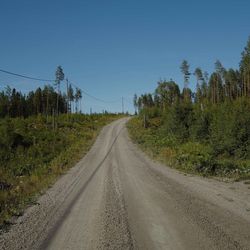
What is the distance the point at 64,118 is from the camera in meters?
72.1

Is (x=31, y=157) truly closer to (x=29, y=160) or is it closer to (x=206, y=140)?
(x=29, y=160)

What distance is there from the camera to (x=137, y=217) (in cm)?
925

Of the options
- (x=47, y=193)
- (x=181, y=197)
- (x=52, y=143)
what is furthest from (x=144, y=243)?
(x=52, y=143)

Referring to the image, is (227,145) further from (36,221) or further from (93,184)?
(36,221)

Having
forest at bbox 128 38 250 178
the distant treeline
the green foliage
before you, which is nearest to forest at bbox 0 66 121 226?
the green foliage

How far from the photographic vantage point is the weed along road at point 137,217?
7.21 metres

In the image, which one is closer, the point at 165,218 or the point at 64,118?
the point at 165,218

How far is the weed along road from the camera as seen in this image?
7207 millimetres

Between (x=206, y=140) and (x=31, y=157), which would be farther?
(x=206, y=140)

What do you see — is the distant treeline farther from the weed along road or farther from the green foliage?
the weed along road

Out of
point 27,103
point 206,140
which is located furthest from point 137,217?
point 27,103

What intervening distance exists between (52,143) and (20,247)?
34439mm

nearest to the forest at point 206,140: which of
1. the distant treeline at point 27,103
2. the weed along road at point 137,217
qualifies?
the weed along road at point 137,217

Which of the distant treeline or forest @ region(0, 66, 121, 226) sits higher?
the distant treeline
